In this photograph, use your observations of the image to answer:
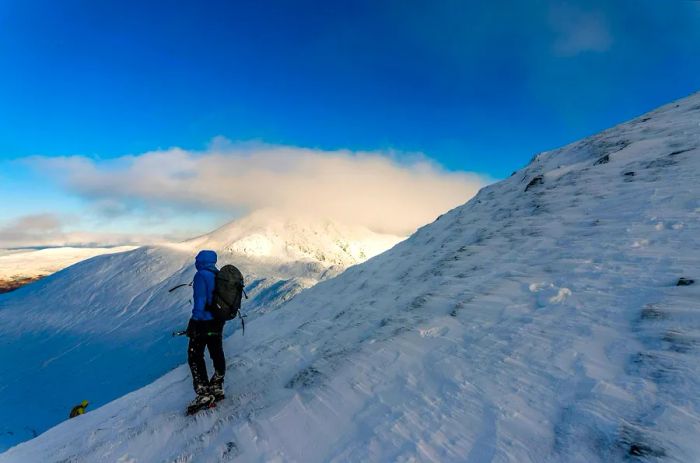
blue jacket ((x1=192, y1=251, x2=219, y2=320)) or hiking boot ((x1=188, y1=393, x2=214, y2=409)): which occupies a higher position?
blue jacket ((x1=192, y1=251, x2=219, y2=320))

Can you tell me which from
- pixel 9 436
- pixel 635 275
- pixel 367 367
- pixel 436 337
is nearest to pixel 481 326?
pixel 436 337

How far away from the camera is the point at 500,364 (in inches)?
193

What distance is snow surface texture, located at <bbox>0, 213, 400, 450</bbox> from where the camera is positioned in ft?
104

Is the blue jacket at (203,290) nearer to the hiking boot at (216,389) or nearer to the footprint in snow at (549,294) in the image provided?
the hiking boot at (216,389)

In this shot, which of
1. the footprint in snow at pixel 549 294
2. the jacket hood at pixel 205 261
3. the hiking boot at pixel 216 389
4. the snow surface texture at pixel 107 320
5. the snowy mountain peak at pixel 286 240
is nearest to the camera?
the footprint in snow at pixel 549 294

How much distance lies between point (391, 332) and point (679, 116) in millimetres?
14707

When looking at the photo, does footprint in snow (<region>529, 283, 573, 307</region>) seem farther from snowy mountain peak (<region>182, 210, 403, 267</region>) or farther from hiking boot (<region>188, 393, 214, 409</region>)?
snowy mountain peak (<region>182, 210, 403, 267</region>)

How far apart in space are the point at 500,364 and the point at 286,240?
289 ft

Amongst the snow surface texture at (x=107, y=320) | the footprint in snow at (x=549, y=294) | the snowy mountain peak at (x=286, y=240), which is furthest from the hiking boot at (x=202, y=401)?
the snowy mountain peak at (x=286, y=240)

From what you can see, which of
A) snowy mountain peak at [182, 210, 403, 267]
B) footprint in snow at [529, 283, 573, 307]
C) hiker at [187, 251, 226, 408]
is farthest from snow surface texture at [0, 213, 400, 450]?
footprint in snow at [529, 283, 573, 307]

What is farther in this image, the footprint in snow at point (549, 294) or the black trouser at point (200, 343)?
the black trouser at point (200, 343)

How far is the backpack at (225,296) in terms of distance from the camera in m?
6.63

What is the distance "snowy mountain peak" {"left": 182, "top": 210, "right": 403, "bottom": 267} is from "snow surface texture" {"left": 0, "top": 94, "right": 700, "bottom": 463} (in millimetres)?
53755

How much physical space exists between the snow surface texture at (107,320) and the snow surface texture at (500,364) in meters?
25.2
